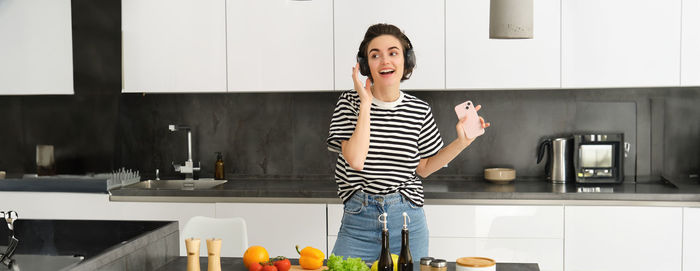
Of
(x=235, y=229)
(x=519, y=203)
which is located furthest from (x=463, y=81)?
(x=235, y=229)

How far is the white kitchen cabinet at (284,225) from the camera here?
3.67 metres

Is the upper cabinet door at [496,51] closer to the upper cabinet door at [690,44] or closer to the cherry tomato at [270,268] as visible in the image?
the upper cabinet door at [690,44]

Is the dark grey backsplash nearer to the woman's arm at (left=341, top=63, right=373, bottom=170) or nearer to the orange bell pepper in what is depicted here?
the woman's arm at (left=341, top=63, right=373, bottom=170)

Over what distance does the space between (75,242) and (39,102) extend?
8.38 feet

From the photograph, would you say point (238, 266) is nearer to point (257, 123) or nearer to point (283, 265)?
point (283, 265)

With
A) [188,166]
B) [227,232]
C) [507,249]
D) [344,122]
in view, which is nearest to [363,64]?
[344,122]

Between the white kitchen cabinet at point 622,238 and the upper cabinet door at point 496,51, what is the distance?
0.74 m

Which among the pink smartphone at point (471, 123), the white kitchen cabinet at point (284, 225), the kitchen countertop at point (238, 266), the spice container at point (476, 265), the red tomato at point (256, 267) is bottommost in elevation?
the white kitchen cabinet at point (284, 225)

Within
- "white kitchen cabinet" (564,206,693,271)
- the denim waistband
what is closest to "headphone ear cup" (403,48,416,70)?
the denim waistband

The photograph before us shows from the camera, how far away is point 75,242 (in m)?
2.15

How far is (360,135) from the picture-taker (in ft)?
7.95

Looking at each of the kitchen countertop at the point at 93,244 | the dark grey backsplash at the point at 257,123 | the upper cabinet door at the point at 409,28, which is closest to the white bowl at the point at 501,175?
the dark grey backsplash at the point at 257,123

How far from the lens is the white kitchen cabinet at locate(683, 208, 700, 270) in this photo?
11.3ft

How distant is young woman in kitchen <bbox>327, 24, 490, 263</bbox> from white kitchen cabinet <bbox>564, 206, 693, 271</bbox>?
49.0 inches
